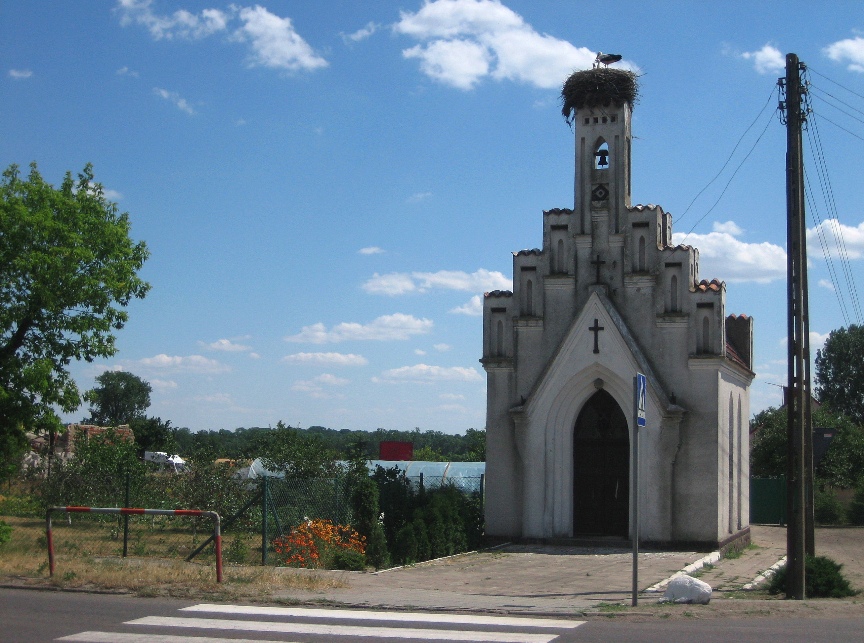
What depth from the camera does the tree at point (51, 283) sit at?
1783 centimetres

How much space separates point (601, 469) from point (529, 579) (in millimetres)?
6633

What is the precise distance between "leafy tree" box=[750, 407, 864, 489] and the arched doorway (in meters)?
25.5

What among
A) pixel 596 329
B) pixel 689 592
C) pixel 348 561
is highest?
pixel 596 329

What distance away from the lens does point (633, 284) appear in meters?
21.8

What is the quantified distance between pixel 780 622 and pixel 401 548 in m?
8.68

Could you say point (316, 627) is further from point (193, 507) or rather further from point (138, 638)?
point (193, 507)

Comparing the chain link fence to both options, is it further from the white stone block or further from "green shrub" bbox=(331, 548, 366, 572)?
the white stone block

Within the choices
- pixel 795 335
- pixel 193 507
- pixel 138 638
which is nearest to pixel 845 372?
pixel 193 507

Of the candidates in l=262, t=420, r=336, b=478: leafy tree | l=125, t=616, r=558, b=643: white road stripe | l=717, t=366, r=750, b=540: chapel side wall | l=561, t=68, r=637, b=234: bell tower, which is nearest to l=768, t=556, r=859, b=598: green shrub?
l=125, t=616, r=558, b=643: white road stripe

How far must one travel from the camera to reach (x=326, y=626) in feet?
35.0

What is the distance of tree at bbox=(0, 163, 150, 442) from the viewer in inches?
702

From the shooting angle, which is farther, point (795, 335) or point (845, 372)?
point (845, 372)

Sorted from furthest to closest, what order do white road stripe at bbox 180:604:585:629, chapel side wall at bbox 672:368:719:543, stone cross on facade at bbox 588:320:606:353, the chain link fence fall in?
stone cross on facade at bbox 588:320:606:353, chapel side wall at bbox 672:368:719:543, the chain link fence, white road stripe at bbox 180:604:585:629

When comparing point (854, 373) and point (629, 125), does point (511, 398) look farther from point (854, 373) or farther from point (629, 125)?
point (854, 373)
